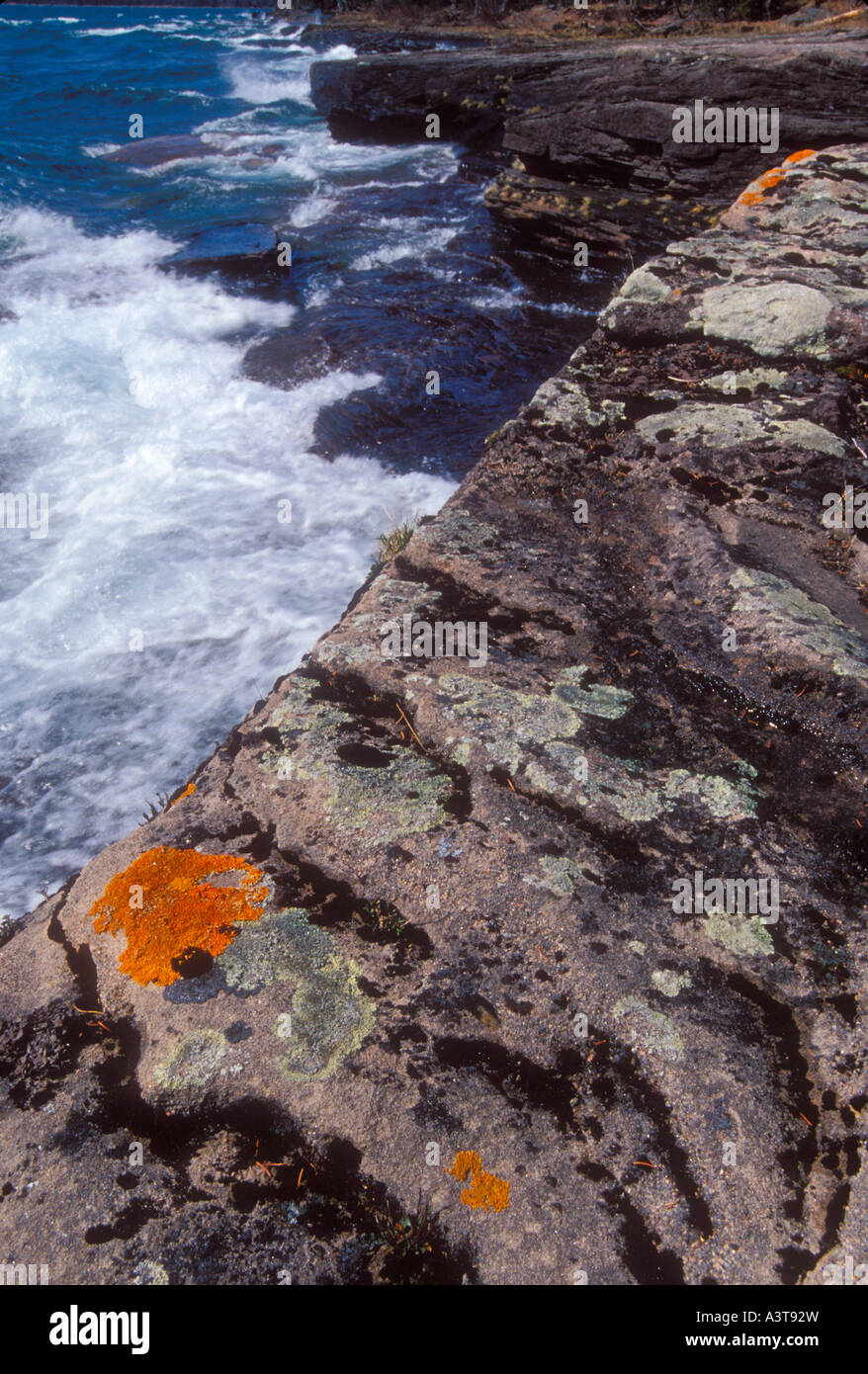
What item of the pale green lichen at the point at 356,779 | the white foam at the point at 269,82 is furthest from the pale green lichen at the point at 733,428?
the white foam at the point at 269,82

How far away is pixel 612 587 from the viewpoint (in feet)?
12.6

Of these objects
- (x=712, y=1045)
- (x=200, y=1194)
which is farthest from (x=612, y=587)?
(x=200, y=1194)

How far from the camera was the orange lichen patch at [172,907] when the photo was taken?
8.39 ft

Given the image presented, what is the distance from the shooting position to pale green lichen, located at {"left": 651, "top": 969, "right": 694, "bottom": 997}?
2418 mm

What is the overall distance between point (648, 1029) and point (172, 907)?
1.69m

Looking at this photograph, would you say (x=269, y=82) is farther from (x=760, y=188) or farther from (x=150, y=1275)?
(x=150, y=1275)

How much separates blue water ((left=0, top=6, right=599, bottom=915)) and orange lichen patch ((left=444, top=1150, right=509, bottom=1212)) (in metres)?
4.33

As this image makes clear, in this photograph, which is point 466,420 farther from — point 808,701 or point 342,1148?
point 342,1148

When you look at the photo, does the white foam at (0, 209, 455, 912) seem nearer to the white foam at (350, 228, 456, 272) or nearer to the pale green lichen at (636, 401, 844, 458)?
the white foam at (350, 228, 456, 272)

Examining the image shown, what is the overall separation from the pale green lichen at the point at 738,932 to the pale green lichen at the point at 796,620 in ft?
4.02

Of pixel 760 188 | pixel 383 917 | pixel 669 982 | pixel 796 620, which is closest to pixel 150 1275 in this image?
pixel 383 917

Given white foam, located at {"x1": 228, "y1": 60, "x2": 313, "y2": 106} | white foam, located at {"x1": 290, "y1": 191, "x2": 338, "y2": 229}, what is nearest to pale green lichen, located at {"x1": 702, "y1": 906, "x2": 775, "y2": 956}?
white foam, located at {"x1": 290, "y1": 191, "x2": 338, "y2": 229}

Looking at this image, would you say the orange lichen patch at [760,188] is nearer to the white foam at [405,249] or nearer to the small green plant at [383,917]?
the small green plant at [383,917]

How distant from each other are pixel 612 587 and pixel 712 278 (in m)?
3.38
